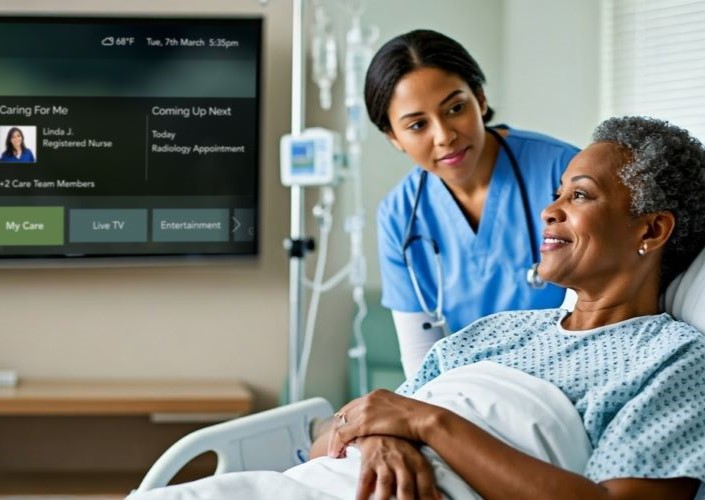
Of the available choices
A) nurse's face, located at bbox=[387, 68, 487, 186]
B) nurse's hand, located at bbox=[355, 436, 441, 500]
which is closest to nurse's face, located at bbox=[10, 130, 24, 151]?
nurse's face, located at bbox=[387, 68, 487, 186]

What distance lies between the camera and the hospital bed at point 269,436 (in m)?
1.69

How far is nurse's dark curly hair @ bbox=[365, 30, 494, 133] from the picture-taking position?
83.7 inches

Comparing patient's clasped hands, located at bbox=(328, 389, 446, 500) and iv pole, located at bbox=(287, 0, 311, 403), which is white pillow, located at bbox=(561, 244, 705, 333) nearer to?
patient's clasped hands, located at bbox=(328, 389, 446, 500)

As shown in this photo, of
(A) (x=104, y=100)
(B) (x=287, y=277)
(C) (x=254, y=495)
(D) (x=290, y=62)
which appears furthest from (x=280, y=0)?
(C) (x=254, y=495)

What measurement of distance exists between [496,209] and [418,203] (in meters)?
0.17

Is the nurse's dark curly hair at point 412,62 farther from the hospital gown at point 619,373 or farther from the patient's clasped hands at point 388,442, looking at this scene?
the patient's clasped hands at point 388,442

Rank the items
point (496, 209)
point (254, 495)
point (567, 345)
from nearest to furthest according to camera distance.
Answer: point (254, 495)
point (567, 345)
point (496, 209)

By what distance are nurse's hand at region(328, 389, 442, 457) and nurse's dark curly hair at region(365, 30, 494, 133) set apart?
0.79 m

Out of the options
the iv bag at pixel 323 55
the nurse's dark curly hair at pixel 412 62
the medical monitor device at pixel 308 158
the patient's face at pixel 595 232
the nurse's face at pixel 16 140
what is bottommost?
the patient's face at pixel 595 232

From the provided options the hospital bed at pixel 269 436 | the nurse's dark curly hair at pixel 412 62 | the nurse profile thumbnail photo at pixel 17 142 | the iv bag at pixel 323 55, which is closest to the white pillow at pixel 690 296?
the hospital bed at pixel 269 436

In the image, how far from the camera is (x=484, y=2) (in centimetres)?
358

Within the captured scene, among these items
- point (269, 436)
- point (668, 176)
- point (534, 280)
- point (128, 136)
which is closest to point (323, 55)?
point (128, 136)

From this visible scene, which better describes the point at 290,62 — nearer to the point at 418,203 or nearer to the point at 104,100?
the point at 104,100

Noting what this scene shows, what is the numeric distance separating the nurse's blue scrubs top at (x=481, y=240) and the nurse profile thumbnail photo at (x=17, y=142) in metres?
1.85
